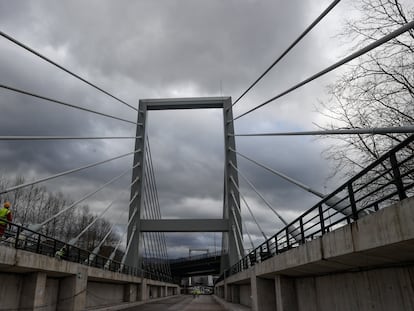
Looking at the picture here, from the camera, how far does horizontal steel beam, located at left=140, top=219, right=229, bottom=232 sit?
88.9 feet

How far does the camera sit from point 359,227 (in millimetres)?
5504

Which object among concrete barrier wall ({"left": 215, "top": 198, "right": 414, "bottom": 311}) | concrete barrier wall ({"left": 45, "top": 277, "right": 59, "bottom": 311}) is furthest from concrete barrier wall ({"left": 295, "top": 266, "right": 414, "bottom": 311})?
concrete barrier wall ({"left": 45, "top": 277, "right": 59, "bottom": 311})

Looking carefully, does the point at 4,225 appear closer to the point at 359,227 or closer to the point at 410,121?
the point at 359,227

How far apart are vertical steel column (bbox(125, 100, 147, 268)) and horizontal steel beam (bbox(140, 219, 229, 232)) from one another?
0.74 m

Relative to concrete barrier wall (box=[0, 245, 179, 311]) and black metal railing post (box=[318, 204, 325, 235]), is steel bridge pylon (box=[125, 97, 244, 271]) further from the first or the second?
→ black metal railing post (box=[318, 204, 325, 235])

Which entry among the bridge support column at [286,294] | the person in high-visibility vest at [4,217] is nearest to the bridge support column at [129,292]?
the person in high-visibility vest at [4,217]

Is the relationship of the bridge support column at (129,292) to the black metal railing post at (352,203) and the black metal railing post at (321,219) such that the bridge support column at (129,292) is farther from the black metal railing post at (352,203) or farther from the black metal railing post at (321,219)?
the black metal railing post at (352,203)

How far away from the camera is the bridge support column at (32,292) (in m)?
11.5

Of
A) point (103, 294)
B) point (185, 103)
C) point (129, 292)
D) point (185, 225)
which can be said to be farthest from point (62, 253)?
point (185, 103)

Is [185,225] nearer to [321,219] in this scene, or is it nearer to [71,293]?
[71,293]

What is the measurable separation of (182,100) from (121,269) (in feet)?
46.6

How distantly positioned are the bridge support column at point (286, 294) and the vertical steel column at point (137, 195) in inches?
654

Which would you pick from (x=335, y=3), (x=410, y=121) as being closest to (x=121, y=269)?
(x=410, y=121)

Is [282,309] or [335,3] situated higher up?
[335,3]
